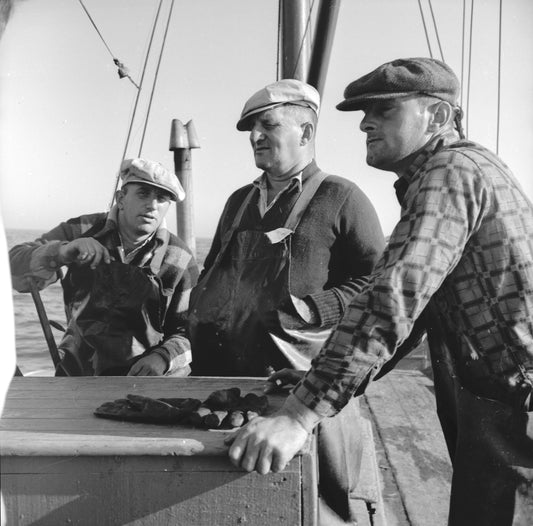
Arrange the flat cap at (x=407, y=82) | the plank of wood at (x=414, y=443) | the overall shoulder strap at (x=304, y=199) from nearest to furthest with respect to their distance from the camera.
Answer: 1. the flat cap at (x=407, y=82)
2. the overall shoulder strap at (x=304, y=199)
3. the plank of wood at (x=414, y=443)

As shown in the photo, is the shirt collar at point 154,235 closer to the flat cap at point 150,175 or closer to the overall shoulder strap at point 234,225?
the flat cap at point 150,175

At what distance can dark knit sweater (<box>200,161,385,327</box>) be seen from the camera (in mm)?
2795

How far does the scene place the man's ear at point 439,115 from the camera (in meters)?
2.09

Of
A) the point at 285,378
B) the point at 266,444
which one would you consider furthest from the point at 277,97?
the point at 266,444

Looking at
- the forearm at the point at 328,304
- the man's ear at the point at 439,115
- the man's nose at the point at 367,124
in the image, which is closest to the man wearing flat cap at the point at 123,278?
the forearm at the point at 328,304

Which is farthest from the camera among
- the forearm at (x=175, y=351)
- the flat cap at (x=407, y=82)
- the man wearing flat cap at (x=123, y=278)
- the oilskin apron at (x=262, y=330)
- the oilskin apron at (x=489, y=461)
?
the man wearing flat cap at (x=123, y=278)

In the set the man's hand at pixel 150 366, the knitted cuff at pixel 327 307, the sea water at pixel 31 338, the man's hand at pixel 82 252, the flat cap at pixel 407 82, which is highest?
the flat cap at pixel 407 82

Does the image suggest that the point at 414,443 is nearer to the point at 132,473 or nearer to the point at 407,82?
the point at 407,82

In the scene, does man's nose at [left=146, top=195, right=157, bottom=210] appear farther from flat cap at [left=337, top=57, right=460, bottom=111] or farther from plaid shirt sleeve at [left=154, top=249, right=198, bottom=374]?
flat cap at [left=337, top=57, right=460, bottom=111]

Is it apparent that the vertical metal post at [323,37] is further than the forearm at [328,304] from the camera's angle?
Yes

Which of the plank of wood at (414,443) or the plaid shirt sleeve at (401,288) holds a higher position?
the plaid shirt sleeve at (401,288)

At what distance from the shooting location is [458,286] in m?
1.89

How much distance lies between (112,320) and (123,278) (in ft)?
0.75

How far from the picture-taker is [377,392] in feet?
22.4
